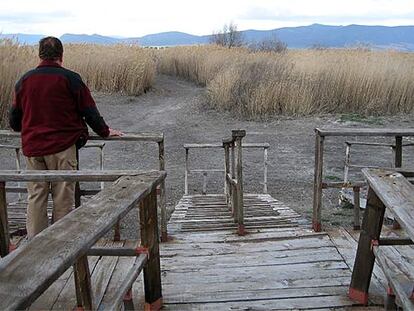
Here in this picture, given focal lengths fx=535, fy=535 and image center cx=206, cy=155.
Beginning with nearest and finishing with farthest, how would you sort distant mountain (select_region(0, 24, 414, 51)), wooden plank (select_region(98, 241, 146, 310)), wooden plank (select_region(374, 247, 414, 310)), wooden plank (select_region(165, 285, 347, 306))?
wooden plank (select_region(98, 241, 146, 310))
wooden plank (select_region(374, 247, 414, 310))
wooden plank (select_region(165, 285, 347, 306))
distant mountain (select_region(0, 24, 414, 51))

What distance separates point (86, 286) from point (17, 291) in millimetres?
888

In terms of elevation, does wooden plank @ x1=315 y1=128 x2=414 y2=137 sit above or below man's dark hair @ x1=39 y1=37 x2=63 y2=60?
below

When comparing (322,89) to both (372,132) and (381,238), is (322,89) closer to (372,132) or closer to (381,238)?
(372,132)

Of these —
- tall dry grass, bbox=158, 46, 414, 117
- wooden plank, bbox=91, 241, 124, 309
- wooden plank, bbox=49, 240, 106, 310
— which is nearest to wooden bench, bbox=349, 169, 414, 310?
wooden plank, bbox=91, 241, 124, 309

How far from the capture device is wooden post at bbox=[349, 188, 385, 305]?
Result: 2.89m

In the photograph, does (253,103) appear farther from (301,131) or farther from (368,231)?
(368,231)

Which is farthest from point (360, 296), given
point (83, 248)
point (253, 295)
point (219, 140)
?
point (219, 140)

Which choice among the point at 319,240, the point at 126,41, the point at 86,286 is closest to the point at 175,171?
the point at 319,240

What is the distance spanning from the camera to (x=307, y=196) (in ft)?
24.0

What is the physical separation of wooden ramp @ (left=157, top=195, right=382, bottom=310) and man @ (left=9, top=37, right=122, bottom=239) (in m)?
0.92

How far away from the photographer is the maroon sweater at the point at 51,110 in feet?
11.2

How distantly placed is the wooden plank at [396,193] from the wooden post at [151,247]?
1.13 metres

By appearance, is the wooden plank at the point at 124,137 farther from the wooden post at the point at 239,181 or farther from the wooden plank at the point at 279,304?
the wooden plank at the point at 279,304

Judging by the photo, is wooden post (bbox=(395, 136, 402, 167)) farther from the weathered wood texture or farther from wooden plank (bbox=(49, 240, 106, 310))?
wooden plank (bbox=(49, 240, 106, 310))
